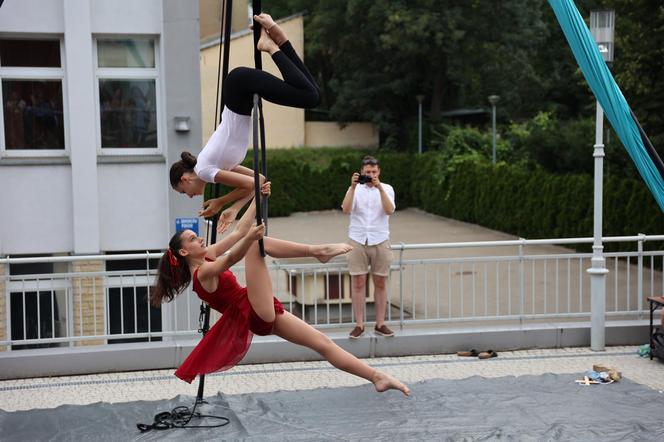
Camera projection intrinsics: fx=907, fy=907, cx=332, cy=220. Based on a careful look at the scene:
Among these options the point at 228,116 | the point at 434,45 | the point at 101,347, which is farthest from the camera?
Result: the point at 434,45

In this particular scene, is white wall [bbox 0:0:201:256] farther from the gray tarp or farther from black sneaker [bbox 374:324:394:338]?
the gray tarp

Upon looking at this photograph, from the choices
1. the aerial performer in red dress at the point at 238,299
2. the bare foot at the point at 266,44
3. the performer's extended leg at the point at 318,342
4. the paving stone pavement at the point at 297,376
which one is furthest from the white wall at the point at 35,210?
the bare foot at the point at 266,44

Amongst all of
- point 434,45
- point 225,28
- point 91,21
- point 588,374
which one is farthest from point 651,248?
point 434,45

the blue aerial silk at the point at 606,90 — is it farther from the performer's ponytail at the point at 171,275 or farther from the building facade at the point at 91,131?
the building facade at the point at 91,131

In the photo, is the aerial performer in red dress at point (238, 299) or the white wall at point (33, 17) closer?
the aerial performer in red dress at point (238, 299)

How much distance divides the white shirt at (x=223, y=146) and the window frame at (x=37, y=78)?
250 inches

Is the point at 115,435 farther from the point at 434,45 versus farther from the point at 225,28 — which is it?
the point at 434,45

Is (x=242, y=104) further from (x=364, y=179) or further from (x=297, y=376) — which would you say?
(x=297, y=376)

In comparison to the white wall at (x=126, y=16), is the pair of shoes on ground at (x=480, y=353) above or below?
below

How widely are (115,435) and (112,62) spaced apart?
625 cm

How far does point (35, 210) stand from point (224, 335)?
20.3 ft

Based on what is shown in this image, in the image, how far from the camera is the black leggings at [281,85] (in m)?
5.07

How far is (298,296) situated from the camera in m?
11.4

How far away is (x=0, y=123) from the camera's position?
10.9 meters
